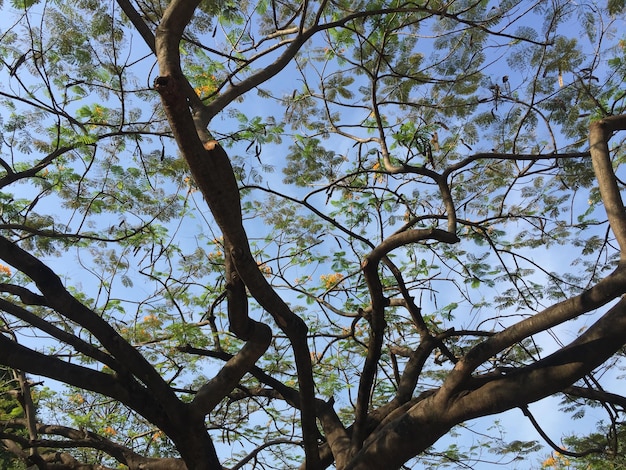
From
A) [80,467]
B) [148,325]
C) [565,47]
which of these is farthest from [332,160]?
[80,467]

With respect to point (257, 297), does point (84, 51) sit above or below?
above

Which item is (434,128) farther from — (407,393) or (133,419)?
(133,419)

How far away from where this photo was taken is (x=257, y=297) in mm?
2934

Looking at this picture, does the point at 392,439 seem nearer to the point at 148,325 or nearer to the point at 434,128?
the point at 434,128

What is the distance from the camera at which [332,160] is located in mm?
5746

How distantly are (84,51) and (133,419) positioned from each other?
5171 mm

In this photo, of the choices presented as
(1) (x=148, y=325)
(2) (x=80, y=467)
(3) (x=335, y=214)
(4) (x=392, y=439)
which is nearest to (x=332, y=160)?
(3) (x=335, y=214)

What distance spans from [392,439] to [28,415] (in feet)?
10.4

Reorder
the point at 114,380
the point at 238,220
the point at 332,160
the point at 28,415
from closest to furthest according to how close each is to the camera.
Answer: the point at 238,220, the point at 114,380, the point at 28,415, the point at 332,160

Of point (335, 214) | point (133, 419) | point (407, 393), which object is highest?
point (335, 214)

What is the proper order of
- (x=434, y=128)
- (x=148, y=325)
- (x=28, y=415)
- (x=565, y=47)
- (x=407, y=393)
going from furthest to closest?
1. (x=148, y=325)
2. (x=434, y=128)
3. (x=565, y=47)
4. (x=28, y=415)
5. (x=407, y=393)

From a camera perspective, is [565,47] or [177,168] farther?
[177,168]

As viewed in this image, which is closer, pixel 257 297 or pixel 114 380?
pixel 257 297

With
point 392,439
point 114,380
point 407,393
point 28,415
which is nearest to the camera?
point 392,439
